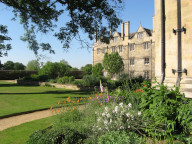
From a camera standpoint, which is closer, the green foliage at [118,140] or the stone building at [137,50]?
the green foliage at [118,140]

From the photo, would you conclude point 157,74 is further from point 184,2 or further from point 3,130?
point 3,130

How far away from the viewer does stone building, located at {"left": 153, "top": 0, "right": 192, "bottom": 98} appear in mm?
5617

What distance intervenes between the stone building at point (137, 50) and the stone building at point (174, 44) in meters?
23.7

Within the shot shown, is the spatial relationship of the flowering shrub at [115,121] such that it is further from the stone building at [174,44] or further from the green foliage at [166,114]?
the stone building at [174,44]

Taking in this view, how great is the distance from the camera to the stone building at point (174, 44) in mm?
5617

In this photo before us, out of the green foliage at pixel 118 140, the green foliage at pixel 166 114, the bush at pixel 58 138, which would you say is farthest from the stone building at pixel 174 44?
the bush at pixel 58 138

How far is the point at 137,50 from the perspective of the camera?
33062mm

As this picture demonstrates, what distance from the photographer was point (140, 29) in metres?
33.1

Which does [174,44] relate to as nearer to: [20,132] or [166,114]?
[166,114]

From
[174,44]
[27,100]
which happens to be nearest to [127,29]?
[27,100]

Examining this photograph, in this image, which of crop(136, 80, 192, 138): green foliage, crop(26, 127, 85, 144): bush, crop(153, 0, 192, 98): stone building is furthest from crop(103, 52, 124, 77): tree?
crop(26, 127, 85, 144): bush

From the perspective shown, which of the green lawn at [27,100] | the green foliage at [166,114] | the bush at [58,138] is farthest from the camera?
the green lawn at [27,100]

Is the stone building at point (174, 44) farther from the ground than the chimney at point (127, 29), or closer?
closer

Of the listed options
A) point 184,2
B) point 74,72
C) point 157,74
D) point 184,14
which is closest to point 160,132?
point 157,74
